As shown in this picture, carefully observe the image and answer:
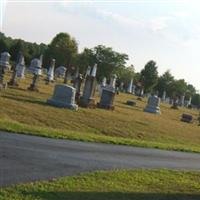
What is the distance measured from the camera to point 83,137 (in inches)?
661

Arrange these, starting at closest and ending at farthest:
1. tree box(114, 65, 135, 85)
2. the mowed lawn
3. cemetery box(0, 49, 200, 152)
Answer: the mowed lawn, cemetery box(0, 49, 200, 152), tree box(114, 65, 135, 85)

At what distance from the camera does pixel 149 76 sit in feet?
291

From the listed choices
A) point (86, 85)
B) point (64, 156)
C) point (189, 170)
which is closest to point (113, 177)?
point (64, 156)

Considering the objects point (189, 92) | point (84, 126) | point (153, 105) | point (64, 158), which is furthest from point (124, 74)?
point (64, 158)

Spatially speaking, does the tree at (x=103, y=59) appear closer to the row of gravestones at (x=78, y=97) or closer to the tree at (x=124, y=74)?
the tree at (x=124, y=74)

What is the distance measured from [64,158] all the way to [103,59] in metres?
72.6

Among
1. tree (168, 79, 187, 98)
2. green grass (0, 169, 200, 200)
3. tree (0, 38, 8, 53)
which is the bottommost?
green grass (0, 169, 200, 200)

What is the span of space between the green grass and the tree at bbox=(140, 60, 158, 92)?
76132 millimetres

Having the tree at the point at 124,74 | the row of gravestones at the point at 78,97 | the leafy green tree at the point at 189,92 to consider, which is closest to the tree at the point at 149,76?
the tree at the point at 124,74

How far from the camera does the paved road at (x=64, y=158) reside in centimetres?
980

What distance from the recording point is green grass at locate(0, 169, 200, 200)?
8.39 meters

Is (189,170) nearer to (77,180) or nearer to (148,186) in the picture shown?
(148,186)

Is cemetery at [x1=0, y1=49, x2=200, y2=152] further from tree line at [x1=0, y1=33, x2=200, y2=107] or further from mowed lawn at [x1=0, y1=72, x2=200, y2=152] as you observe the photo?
tree line at [x1=0, y1=33, x2=200, y2=107]

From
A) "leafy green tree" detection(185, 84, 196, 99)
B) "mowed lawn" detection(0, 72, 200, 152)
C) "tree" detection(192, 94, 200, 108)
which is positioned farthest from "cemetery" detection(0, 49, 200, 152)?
"tree" detection(192, 94, 200, 108)
